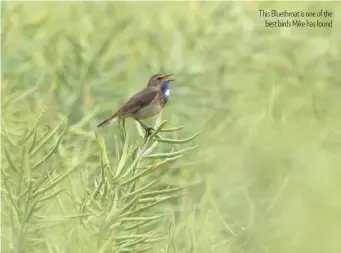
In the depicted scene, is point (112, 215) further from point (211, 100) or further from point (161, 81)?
point (211, 100)

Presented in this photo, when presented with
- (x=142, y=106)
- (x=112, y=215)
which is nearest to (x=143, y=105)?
(x=142, y=106)

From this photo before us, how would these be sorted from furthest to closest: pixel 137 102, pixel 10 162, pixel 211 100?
pixel 211 100
pixel 137 102
pixel 10 162

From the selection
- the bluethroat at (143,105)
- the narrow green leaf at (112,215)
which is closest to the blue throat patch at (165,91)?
the bluethroat at (143,105)

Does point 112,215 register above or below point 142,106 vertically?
below

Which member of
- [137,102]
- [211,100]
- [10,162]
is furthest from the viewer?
[211,100]

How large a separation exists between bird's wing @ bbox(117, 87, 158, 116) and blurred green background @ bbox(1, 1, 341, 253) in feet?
0.09

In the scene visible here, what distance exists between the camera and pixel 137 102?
0.74 m

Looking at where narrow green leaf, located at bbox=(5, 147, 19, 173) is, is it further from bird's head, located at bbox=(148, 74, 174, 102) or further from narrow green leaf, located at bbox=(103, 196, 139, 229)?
bird's head, located at bbox=(148, 74, 174, 102)

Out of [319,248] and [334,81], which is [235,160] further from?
[334,81]

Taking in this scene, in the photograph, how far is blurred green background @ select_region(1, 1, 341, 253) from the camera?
58cm

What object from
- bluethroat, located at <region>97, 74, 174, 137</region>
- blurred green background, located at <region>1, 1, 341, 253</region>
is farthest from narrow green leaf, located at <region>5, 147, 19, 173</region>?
bluethroat, located at <region>97, 74, 174, 137</region>

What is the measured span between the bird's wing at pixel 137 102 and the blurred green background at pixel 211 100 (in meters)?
0.03

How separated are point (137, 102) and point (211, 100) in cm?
29

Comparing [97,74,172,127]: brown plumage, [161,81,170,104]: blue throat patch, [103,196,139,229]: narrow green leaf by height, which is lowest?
[103,196,139,229]: narrow green leaf
